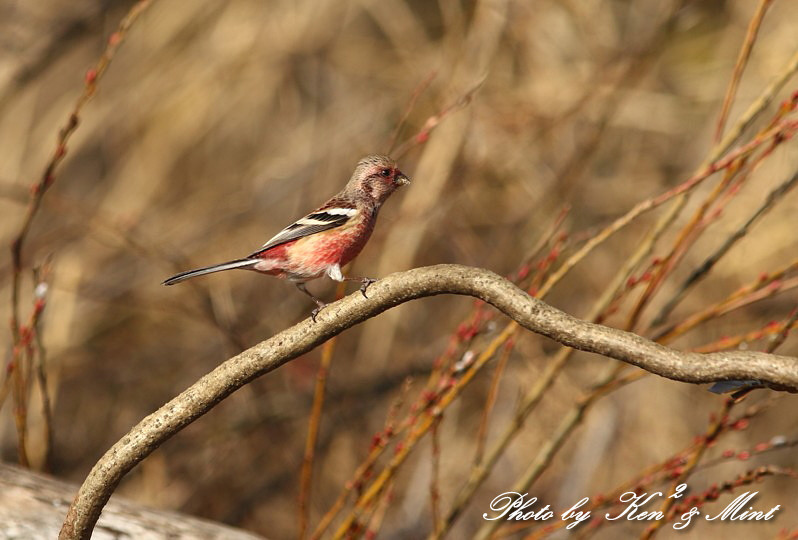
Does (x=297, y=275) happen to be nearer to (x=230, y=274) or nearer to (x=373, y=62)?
(x=230, y=274)

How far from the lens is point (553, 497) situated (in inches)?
267

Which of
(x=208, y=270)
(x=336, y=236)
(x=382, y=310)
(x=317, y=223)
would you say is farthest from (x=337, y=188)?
(x=382, y=310)

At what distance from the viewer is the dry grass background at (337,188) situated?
6820mm

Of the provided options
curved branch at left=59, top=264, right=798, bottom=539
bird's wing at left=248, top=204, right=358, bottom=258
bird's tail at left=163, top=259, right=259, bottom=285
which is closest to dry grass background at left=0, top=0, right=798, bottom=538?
bird's wing at left=248, top=204, right=358, bottom=258

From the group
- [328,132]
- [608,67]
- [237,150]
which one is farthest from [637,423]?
[237,150]

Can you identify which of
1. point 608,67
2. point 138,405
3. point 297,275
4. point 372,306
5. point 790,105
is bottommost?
point 372,306

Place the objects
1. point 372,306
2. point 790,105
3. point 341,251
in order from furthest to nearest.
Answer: point 790,105
point 341,251
point 372,306

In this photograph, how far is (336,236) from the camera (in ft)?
7.87

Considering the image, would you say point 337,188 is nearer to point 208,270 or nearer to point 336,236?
point 336,236

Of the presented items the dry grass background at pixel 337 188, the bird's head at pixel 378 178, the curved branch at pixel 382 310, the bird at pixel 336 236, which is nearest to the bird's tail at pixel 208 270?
the bird at pixel 336 236

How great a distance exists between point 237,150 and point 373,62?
1500 millimetres

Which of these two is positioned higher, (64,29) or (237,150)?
(237,150)

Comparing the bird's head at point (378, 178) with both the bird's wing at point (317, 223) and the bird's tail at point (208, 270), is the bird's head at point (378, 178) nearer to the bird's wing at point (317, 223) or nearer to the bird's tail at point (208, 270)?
the bird's wing at point (317, 223)

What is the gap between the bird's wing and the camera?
2.42 metres
